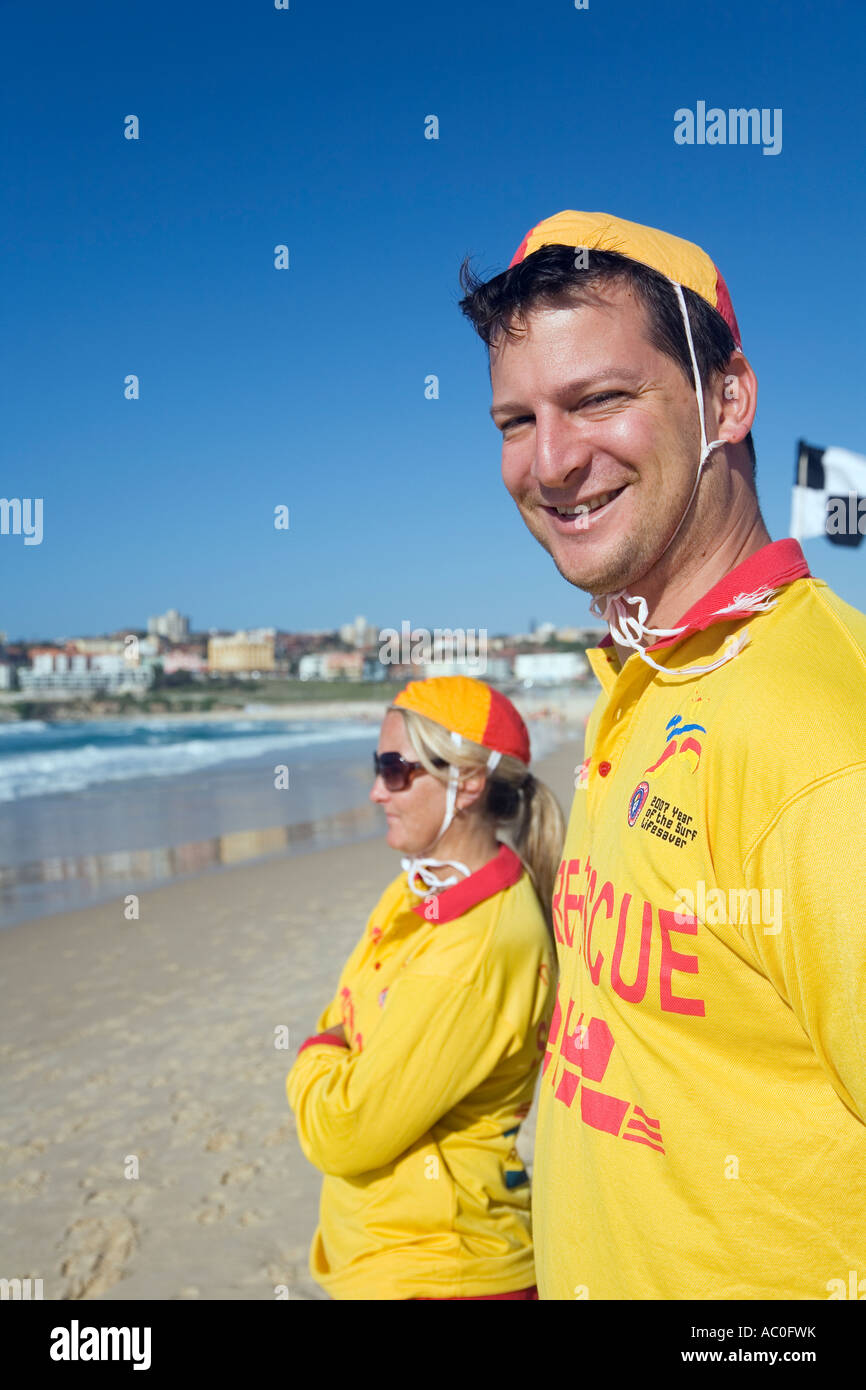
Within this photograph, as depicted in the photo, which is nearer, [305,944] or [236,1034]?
[236,1034]

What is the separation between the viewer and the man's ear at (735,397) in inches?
56.8

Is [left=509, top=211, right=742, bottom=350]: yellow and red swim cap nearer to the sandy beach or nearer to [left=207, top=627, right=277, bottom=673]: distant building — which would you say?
the sandy beach

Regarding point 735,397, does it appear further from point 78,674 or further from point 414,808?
point 78,674

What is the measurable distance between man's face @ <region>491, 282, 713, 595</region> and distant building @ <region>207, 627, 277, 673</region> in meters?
77.2

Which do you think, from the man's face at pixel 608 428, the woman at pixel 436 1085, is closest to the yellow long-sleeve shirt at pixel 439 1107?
the woman at pixel 436 1085

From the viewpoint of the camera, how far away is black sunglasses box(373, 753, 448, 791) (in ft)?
8.84

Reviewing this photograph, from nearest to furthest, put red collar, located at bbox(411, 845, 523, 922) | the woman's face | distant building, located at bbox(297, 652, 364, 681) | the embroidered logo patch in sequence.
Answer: the embroidered logo patch → red collar, located at bbox(411, 845, 523, 922) → the woman's face → distant building, located at bbox(297, 652, 364, 681)

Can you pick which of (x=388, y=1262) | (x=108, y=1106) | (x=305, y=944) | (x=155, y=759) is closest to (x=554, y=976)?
(x=388, y=1262)

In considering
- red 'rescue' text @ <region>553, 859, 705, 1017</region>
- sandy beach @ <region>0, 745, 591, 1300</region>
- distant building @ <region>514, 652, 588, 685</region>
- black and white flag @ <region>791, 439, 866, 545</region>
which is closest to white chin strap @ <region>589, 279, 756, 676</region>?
red 'rescue' text @ <region>553, 859, 705, 1017</region>

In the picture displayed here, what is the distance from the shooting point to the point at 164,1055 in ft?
21.1

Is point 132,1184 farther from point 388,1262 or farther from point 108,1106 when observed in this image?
point 388,1262

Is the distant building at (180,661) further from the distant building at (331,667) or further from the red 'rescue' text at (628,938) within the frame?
the red 'rescue' text at (628,938)

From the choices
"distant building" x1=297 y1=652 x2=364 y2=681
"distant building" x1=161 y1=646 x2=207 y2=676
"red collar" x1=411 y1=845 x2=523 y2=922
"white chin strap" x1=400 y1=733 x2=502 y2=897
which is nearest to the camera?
"red collar" x1=411 y1=845 x2=523 y2=922
